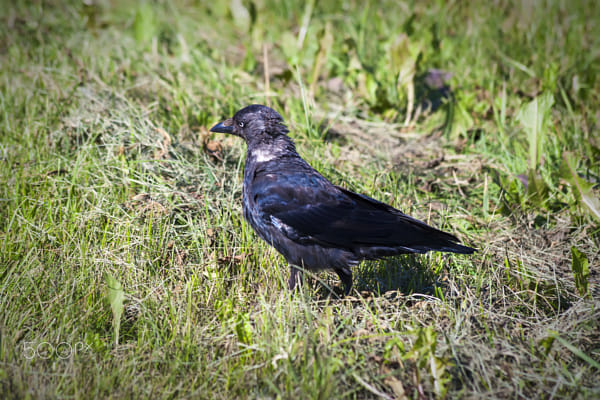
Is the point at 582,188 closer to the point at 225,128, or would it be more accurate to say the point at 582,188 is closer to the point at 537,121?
the point at 537,121

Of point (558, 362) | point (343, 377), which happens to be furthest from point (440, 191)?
point (343, 377)

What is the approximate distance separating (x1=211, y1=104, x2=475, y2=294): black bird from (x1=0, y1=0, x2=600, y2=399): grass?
24 centimetres

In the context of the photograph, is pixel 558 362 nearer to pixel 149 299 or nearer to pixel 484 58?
pixel 149 299

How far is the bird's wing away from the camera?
3.06 metres

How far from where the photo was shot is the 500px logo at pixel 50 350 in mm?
2508

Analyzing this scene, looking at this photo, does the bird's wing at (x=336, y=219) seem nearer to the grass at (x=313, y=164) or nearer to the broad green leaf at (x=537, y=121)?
the grass at (x=313, y=164)

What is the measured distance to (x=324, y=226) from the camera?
10.4 ft

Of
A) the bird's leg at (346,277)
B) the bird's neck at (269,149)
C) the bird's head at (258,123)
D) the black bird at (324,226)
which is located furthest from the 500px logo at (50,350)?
the bird's head at (258,123)

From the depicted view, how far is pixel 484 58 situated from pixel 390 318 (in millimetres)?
3964

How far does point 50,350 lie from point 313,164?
2329mm

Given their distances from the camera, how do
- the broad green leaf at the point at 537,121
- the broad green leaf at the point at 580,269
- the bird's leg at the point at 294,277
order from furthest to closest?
the broad green leaf at the point at 537,121, the bird's leg at the point at 294,277, the broad green leaf at the point at 580,269

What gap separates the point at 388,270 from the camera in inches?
139

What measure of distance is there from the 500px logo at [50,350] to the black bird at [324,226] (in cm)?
120

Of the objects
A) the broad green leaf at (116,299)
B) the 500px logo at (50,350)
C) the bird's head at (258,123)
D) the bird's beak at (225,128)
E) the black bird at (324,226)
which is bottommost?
the 500px logo at (50,350)
